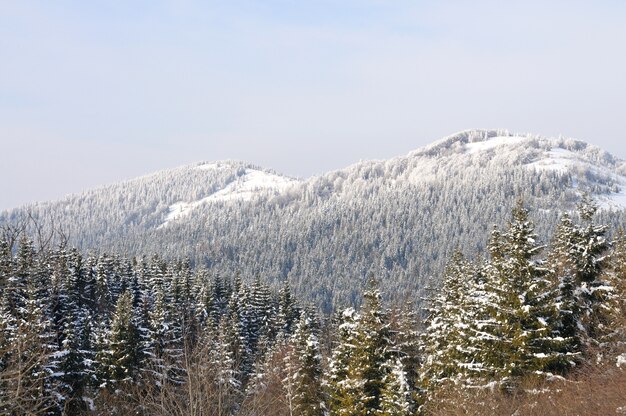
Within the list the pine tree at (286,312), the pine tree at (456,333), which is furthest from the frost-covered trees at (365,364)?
the pine tree at (286,312)

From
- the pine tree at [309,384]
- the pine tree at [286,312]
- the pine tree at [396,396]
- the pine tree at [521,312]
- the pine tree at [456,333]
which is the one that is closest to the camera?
the pine tree at [521,312]

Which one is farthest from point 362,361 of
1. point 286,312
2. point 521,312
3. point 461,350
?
point 286,312

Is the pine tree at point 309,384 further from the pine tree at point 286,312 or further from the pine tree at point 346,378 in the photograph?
the pine tree at point 286,312

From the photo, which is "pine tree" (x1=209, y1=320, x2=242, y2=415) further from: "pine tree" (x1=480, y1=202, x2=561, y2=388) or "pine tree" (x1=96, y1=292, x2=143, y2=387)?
"pine tree" (x1=480, y1=202, x2=561, y2=388)

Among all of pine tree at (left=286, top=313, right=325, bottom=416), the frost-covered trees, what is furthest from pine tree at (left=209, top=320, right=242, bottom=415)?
the frost-covered trees

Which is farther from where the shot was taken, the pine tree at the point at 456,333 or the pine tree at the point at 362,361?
the pine tree at the point at 362,361

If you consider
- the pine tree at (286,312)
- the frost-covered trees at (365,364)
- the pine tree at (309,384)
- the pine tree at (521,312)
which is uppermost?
the pine tree at (521,312)

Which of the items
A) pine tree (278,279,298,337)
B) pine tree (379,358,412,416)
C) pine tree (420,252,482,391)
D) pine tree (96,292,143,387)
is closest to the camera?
pine tree (379,358,412,416)

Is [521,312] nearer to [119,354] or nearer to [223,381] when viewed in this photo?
[223,381]

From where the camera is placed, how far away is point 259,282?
6969 centimetres

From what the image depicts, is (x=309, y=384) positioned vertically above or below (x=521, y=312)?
below

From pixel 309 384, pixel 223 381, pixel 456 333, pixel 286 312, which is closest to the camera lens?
pixel 223 381

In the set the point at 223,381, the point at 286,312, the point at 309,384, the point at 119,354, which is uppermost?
the point at 223,381

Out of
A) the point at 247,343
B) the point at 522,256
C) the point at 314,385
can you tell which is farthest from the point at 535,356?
the point at 247,343
